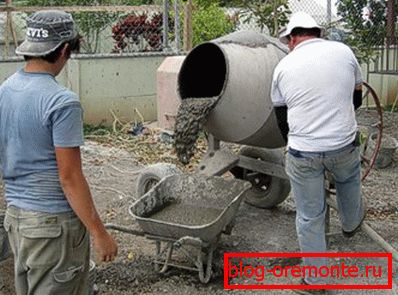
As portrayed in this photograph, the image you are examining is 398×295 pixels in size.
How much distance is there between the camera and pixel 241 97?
5129 millimetres

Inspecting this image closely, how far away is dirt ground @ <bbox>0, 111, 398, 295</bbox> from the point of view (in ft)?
15.2

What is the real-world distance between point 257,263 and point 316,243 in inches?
30.0

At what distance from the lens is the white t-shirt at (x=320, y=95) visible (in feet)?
13.7

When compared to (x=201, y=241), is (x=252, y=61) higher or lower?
higher

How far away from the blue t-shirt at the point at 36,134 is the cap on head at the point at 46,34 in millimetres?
106

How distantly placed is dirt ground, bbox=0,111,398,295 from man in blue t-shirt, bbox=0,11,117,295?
48.3 inches

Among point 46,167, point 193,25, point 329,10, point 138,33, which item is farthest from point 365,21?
point 46,167

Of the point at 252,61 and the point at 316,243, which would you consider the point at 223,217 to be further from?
the point at 252,61

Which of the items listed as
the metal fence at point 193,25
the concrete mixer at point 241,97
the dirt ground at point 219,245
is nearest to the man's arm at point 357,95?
the concrete mixer at point 241,97

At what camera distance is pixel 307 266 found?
4434mm

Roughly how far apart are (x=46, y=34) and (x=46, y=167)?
1.86 feet

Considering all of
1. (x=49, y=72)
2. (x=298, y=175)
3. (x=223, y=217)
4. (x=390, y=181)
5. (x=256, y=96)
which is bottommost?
(x=390, y=181)

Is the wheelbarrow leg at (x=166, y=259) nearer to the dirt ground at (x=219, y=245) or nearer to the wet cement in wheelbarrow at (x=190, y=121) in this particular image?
the dirt ground at (x=219, y=245)

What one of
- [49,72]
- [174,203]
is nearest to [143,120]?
[174,203]
